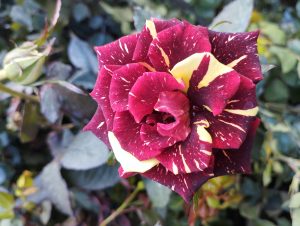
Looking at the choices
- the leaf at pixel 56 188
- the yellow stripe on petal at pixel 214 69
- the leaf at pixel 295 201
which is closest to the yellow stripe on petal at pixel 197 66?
the yellow stripe on petal at pixel 214 69

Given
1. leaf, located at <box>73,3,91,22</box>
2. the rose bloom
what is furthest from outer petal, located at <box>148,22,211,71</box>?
leaf, located at <box>73,3,91,22</box>

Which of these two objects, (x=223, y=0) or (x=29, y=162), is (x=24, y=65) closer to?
(x=29, y=162)

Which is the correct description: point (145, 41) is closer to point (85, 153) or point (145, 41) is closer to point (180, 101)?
point (180, 101)

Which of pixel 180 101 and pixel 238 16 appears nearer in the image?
pixel 180 101

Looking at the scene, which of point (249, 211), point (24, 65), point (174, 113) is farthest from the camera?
point (249, 211)

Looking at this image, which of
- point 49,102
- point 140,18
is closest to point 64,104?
point 49,102
